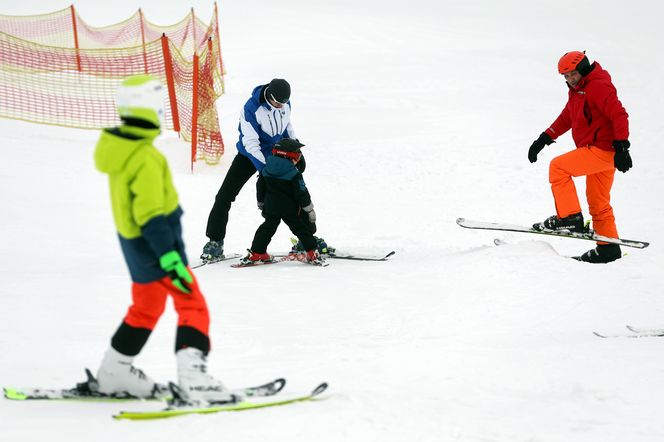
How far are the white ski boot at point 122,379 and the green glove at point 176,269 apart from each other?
23.0 inches

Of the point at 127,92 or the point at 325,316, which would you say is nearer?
the point at 127,92

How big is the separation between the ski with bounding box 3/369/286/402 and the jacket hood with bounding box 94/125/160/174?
1141 millimetres

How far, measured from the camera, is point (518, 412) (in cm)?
368

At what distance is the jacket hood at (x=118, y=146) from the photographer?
324 cm

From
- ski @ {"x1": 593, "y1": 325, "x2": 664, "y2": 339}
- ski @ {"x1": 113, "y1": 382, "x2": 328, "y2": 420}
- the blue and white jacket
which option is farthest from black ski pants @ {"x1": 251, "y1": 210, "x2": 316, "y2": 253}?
ski @ {"x1": 113, "y1": 382, "x2": 328, "y2": 420}

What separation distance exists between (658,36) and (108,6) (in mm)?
20281

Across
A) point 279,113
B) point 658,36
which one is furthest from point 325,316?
point 658,36

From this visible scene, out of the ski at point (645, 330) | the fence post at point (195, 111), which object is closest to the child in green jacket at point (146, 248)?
the ski at point (645, 330)

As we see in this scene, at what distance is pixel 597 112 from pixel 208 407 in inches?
196

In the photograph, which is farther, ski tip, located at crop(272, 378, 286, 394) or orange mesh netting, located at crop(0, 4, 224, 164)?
orange mesh netting, located at crop(0, 4, 224, 164)

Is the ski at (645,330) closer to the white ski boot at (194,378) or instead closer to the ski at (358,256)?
the ski at (358,256)

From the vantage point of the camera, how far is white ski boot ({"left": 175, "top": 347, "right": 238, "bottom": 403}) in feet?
11.2

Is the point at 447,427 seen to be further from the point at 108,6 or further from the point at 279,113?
the point at 108,6

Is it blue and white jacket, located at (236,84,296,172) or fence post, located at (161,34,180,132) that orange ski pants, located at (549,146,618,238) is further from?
fence post, located at (161,34,180,132)
